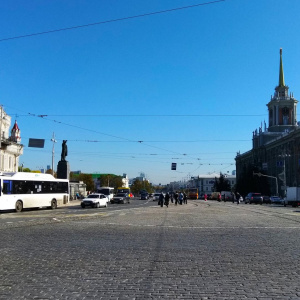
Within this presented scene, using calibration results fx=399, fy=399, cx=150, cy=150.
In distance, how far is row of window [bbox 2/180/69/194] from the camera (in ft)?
99.8

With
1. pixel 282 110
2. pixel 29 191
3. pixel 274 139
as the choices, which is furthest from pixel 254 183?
pixel 29 191

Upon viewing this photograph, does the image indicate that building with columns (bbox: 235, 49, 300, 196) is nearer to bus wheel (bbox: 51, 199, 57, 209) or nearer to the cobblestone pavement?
bus wheel (bbox: 51, 199, 57, 209)

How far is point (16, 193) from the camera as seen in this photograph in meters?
31.4

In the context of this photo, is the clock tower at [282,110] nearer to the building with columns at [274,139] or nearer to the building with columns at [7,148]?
the building with columns at [274,139]

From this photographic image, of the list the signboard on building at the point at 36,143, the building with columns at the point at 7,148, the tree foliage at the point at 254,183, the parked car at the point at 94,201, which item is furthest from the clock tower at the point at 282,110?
the signboard on building at the point at 36,143

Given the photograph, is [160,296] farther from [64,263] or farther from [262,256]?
[262,256]

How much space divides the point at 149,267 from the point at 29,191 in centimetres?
2659

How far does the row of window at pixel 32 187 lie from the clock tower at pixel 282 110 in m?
91.0

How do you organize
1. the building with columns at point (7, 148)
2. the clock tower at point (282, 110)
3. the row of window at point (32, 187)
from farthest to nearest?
the clock tower at point (282, 110)
the building with columns at point (7, 148)
the row of window at point (32, 187)

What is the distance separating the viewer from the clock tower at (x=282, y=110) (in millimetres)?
117812

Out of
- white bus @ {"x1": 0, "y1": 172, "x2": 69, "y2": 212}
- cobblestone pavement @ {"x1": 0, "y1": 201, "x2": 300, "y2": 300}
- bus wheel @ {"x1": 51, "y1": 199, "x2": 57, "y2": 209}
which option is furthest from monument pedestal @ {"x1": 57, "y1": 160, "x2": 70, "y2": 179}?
cobblestone pavement @ {"x1": 0, "y1": 201, "x2": 300, "y2": 300}

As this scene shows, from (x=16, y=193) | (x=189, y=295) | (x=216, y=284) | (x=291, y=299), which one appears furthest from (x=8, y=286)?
(x=16, y=193)

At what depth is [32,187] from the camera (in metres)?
33.9

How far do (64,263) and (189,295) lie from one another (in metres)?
3.73
